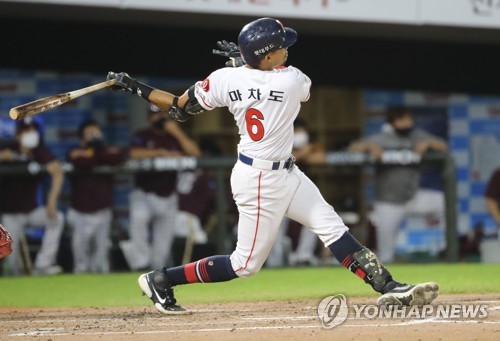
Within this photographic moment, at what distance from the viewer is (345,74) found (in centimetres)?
1133

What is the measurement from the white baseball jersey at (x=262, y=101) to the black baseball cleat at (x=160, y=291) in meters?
0.86

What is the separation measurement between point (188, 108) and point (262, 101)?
0.44 meters

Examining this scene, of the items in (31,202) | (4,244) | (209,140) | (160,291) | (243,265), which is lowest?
(160,291)

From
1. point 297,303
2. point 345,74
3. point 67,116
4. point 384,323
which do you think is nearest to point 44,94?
point 67,116

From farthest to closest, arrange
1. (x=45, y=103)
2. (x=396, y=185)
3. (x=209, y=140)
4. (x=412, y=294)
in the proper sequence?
(x=209, y=140) → (x=396, y=185) → (x=45, y=103) → (x=412, y=294)

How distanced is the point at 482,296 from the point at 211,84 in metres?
2.13

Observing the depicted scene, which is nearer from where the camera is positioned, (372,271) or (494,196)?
(372,271)

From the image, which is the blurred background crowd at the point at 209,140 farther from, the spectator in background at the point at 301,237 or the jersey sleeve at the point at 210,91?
the jersey sleeve at the point at 210,91

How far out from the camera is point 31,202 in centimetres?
968

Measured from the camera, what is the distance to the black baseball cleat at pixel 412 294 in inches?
207

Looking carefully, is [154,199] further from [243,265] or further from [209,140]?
[243,265]

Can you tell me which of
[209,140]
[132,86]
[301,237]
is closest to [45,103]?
[132,86]

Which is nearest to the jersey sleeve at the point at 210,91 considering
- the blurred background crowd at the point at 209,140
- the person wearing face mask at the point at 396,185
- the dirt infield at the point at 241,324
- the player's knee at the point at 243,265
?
the player's knee at the point at 243,265

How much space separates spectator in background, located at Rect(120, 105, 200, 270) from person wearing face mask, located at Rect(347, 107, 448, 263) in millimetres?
1696
